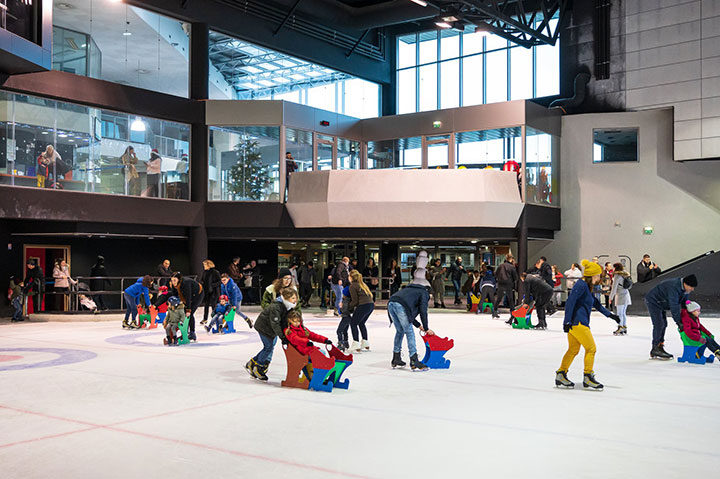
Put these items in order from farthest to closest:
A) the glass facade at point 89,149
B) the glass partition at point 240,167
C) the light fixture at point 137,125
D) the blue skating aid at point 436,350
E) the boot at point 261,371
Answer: the glass partition at point 240,167, the light fixture at point 137,125, the glass facade at point 89,149, the blue skating aid at point 436,350, the boot at point 261,371

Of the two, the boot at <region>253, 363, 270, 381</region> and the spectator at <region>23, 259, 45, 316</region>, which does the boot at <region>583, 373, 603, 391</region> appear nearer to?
the boot at <region>253, 363, 270, 381</region>

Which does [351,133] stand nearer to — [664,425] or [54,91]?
[54,91]

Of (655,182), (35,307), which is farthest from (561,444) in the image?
(655,182)

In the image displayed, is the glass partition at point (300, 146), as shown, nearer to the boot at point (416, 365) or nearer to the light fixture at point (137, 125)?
the light fixture at point (137, 125)

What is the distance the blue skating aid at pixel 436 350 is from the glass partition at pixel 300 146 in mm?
16873

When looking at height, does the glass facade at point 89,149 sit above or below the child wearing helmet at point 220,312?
above

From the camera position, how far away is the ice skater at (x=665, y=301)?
36.1ft

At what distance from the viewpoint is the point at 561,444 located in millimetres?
6094

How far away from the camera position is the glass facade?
67.8 ft

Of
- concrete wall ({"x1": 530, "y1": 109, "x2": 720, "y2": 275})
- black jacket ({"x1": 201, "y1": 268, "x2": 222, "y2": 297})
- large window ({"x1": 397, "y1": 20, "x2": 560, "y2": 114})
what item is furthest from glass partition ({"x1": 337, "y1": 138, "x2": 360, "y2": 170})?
black jacket ({"x1": 201, "y1": 268, "x2": 222, "y2": 297})

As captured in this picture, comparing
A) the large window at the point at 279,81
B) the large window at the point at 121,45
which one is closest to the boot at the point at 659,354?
the large window at the point at 121,45

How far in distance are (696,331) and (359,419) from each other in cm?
687

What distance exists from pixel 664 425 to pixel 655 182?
22.3m

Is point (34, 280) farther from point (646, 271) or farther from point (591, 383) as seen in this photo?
point (646, 271)
